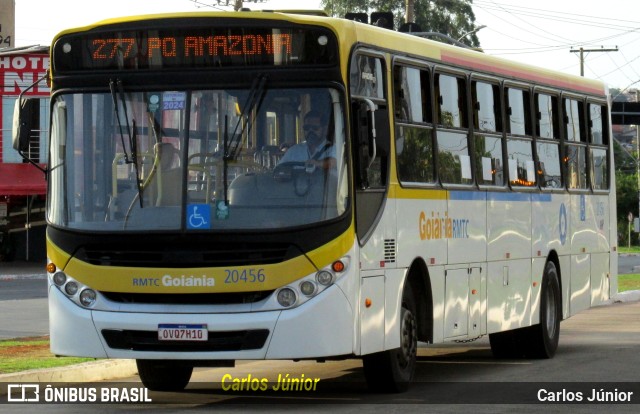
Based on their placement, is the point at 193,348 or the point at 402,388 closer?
the point at 193,348

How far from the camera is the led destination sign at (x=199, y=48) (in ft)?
40.3

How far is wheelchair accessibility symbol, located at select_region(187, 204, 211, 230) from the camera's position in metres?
12.0

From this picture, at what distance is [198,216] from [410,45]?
3.11 m

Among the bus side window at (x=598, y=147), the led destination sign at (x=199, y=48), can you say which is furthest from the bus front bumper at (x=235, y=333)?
the bus side window at (x=598, y=147)

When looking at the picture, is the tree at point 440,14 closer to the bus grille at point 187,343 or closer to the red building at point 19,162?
the red building at point 19,162

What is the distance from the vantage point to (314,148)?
12.2m

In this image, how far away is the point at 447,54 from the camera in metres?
15.1

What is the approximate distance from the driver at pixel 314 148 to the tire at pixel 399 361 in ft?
6.10

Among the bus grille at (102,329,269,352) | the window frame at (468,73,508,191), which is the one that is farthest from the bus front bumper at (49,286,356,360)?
the window frame at (468,73,508,191)

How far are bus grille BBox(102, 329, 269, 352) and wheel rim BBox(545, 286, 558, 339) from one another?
22.7 feet

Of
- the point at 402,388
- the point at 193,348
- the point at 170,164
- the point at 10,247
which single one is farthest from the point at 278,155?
the point at 10,247

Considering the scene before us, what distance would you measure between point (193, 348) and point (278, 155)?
1.64m

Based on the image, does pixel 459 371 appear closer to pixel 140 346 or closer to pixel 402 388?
pixel 402 388

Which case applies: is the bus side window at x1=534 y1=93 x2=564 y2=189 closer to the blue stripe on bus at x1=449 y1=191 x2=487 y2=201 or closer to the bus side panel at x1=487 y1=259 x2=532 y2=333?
the bus side panel at x1=487 y1=259 x2=532 y2=333
